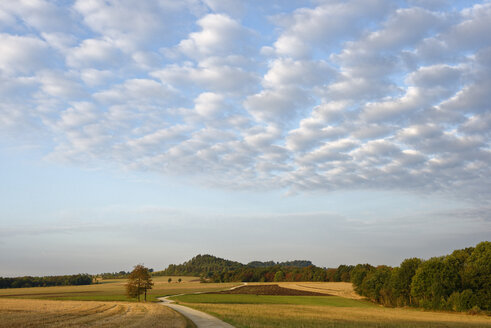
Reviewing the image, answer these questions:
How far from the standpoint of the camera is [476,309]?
186ft

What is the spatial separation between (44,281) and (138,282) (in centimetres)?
9589

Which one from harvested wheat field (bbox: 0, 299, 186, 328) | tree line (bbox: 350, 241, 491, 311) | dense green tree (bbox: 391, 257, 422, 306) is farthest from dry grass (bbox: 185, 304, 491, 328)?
dense green tree (bbox: 391, 257, 422, 306)

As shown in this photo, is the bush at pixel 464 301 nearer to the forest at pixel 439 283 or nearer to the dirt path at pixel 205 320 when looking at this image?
the forest at pixel 439 283

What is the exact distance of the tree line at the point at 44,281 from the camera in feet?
465

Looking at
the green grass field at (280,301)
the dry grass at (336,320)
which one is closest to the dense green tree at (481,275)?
the dry grass at (336,320)

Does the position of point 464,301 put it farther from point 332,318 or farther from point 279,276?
point 279,276

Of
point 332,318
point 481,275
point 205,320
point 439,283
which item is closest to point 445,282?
point 439,283

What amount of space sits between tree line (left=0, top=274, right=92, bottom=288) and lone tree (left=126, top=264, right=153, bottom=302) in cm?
9083

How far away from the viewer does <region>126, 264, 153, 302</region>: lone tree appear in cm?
7912

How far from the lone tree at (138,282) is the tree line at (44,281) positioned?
90.8 meters

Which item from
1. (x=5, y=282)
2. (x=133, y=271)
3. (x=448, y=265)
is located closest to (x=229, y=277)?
(x=5, y=282)

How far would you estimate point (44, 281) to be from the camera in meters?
152

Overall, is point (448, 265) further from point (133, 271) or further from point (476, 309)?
point (133, 271)

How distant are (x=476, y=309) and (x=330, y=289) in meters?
61.5
